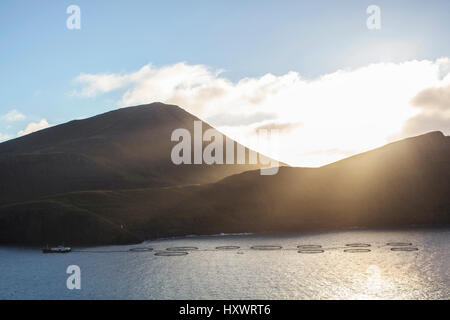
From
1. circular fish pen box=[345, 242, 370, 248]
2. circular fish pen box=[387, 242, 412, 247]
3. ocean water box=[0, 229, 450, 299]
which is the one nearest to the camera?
ocean water box=[0, 229, 450, 299]

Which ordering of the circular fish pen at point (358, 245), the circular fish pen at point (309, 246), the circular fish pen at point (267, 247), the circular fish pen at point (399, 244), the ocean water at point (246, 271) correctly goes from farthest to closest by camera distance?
the circular fish pen at point (358, 245) < the circular fish pen at point (267, 247) < the circular fish pen at point (309, 246) < the circular fish pen at point (399, 244) < the ocean water at point (246, 271)

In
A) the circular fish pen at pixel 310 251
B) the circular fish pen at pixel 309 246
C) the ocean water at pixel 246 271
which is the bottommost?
the ocean water at pixel 246 271

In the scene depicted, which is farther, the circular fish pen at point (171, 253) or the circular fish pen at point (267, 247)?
the circular fish pen at point (267, 247)

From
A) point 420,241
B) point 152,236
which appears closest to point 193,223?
point 152,236

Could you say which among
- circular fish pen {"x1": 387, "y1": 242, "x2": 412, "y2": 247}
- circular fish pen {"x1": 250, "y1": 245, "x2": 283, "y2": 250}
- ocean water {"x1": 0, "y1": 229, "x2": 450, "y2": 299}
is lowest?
ocean water {"x1": 0, "y1": 229, "x2": 450, "y2": 299}

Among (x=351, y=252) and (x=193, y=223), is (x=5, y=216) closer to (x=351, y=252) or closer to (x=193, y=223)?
(x=193, y=223)

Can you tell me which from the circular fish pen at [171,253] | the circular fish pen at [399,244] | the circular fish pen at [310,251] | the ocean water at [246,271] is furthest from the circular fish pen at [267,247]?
the circular fish pen at [399,244]

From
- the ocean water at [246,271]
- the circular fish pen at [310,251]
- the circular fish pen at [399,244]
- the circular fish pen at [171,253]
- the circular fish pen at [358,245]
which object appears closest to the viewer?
the ocean water at [246,271]

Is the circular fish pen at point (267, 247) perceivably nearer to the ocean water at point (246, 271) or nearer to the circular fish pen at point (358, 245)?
the ocean water at point (246, 271)

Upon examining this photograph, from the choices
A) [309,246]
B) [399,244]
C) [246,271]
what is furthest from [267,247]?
[399,244]

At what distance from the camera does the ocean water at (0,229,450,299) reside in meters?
86.9

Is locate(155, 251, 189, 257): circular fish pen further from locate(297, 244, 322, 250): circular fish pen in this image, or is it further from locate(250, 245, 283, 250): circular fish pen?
locate(297, 244, 322, 250): circular fish pen

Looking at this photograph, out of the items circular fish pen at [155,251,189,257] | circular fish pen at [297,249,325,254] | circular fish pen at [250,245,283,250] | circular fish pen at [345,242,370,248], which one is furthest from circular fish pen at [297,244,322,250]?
circular fish pen at [155,251,189,257]

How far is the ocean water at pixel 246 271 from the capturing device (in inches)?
3420
